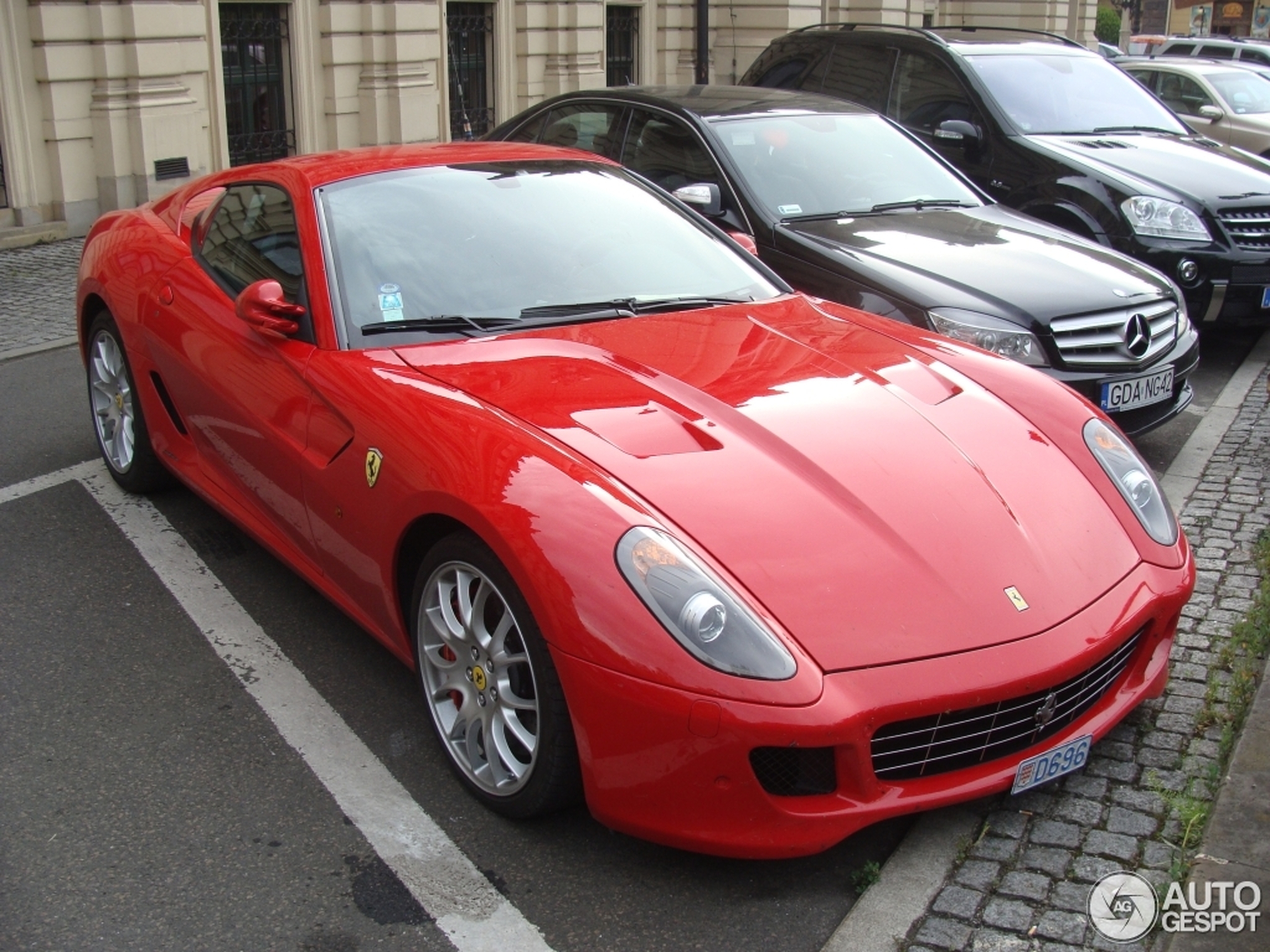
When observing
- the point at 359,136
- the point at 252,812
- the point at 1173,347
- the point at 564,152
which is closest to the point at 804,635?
the point at 252,812

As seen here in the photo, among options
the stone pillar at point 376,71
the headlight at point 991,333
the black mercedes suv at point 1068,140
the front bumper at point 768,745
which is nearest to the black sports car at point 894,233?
the headlight at point 991,333

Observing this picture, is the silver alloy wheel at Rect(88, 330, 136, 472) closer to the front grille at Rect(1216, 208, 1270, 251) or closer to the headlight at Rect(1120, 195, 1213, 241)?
the headlight at Rect(1120, 195, 1213, 241)

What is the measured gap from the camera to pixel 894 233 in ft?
21.3

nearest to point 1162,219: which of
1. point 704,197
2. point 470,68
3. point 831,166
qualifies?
point 831,166

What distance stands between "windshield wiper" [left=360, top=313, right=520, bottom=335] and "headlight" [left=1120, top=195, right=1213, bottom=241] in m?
5.04

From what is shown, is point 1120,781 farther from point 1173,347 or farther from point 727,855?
point 1173,347

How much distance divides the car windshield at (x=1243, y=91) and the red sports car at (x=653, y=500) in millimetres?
13710

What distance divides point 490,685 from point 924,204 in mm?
4475

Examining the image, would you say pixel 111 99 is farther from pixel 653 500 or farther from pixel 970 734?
pixel 970 734

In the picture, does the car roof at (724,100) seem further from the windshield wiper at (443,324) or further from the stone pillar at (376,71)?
the stone pillar at (376,71)

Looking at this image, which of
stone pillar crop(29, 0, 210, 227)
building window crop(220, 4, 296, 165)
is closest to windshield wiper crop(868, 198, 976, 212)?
stone pillar crop(29, 0, 210, 227)

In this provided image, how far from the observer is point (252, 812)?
11.3 feet

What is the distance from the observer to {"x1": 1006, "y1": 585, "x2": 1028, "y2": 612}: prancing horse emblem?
3.16 metres

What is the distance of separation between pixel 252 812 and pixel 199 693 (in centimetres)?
72
